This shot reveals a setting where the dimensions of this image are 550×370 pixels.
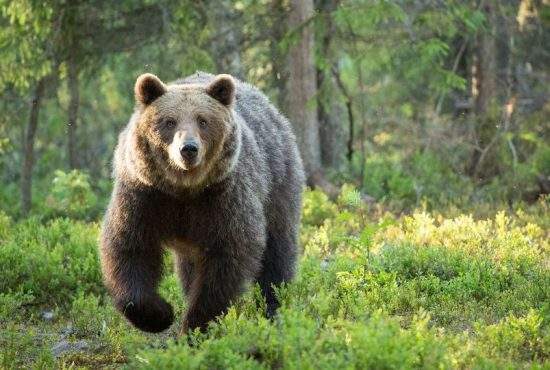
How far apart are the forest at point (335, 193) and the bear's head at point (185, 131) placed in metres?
1.04

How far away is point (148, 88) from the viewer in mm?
6266

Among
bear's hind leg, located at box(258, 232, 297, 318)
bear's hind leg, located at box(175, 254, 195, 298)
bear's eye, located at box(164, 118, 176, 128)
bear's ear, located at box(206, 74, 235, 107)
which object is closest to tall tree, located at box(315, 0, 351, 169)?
bear's hind leg, located at box(258, 232, 297, 318)

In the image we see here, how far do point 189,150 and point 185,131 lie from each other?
0.81ft

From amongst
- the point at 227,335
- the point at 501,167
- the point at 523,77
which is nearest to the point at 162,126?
the point at 227,335

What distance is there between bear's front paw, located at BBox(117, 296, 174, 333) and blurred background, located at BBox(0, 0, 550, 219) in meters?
5.94

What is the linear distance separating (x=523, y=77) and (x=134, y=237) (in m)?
14.6


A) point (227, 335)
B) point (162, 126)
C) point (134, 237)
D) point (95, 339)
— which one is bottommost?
point (95, 339)

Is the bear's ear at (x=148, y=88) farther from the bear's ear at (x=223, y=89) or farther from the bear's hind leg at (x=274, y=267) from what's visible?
the bear's hind leg at (x=274, y=267)

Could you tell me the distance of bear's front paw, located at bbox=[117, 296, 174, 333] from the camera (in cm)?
612

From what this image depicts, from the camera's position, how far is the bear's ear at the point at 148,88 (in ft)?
20.4

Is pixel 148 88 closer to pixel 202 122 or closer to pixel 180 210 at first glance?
pixel 202 122

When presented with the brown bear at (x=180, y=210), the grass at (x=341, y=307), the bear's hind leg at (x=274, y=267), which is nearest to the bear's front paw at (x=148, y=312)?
the brown bear at (x=180, y=210)

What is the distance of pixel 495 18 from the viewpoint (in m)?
14.5

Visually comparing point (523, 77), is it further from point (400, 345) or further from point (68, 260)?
point (400, 345)
